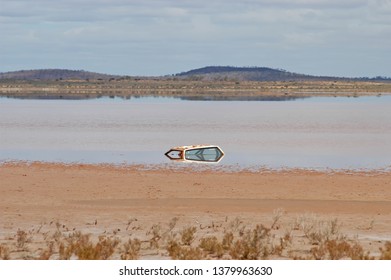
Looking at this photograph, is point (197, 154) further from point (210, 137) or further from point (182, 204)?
point (182, 204)

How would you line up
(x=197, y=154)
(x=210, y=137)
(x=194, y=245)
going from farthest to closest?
(x=210, y=137), (x=197, y=154), (x=194, y=245)

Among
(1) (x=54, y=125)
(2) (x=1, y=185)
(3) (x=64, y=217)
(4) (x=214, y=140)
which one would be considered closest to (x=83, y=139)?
(4) (x=214, y=140)

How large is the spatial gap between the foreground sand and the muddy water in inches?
151

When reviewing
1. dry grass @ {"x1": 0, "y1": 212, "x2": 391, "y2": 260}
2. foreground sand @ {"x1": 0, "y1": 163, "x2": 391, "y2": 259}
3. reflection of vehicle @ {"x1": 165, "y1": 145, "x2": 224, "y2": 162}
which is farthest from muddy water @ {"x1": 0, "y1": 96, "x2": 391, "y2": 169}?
dry grass @ {"x1": 0, "y1": 212, "x2": 391, "y2": 260}

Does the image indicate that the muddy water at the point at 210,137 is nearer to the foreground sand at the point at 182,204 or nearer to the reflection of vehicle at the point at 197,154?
the reflection of vehicle at the point at 197,154

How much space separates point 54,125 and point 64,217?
35.3 metres

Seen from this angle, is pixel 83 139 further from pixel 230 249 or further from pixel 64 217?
pixel 230 249

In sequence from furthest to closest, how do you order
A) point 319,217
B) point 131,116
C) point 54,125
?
point 131,116
point 54,125
point 319,217

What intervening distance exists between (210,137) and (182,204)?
78.1 ft

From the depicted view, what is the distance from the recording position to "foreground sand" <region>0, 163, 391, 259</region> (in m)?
14.8

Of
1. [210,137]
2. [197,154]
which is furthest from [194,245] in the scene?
[210,137]

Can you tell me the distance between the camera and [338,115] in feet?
216

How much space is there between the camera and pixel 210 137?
4384 cm

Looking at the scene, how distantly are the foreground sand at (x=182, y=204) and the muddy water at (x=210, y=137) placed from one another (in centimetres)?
383
